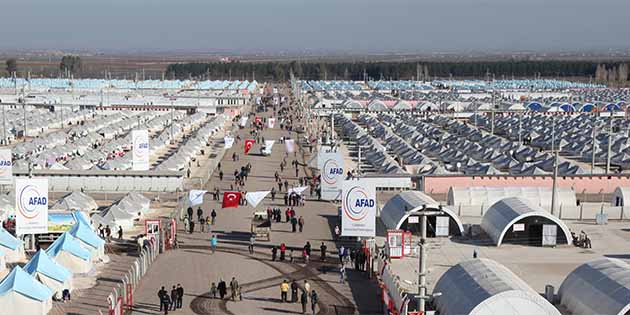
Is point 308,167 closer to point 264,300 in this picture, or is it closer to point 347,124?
point 347,124

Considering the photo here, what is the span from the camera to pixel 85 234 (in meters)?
16.7

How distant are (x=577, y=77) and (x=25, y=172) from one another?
95.6 metres

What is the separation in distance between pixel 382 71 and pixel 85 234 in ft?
310

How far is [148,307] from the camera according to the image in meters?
13.9

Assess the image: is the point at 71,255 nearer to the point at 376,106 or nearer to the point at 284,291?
the point at 284,291

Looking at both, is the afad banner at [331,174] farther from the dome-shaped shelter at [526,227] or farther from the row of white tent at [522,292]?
the row of white tent at [522,292]

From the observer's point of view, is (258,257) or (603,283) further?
(258,257)

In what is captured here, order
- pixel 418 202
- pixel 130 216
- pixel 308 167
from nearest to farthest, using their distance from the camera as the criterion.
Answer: pixel 418 202
pixel 130 216
pixel 308 167

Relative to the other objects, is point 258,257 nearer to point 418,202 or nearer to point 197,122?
point 418,202

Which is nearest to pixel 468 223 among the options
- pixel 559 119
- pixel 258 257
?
pixel 258 257

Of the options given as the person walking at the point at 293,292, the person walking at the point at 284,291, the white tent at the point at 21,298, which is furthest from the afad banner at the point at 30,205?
the person walking at the point at 293,292

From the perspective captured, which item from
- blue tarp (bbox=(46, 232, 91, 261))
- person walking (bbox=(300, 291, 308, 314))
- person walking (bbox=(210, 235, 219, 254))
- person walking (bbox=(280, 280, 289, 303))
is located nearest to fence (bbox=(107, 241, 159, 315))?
blue tarp (bbox=(46, 232, 91, 261))

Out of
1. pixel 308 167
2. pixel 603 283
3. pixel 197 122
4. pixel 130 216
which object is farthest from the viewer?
pixel 197 122

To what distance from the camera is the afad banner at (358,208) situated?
1625cm
